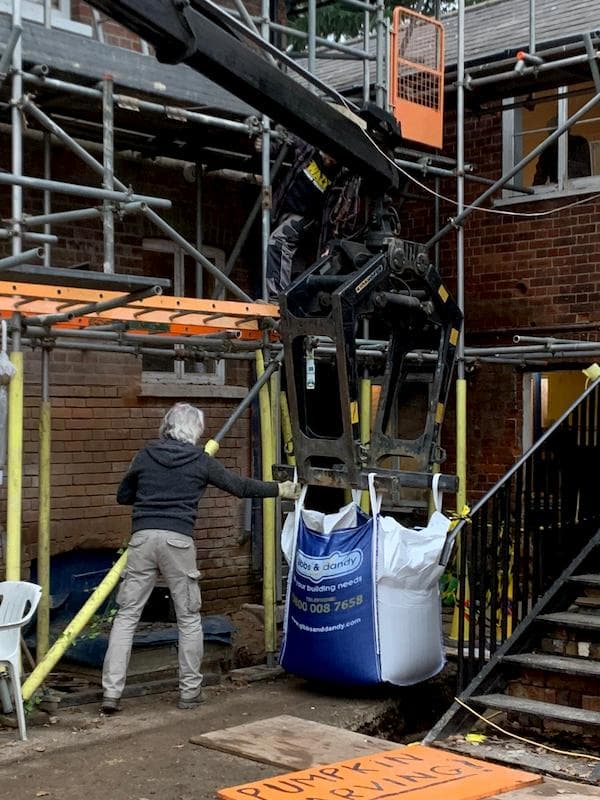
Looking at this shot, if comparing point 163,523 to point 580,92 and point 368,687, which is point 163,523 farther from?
point 580,92

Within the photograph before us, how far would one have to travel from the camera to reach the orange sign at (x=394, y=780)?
5.23 meters

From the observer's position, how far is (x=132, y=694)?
282 inches

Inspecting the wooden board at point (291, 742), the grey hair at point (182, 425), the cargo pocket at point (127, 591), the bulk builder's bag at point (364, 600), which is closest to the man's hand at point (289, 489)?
the bulk builder's bag at point (364, 600)

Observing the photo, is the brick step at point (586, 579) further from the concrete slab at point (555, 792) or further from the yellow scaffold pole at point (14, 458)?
the yellow scaffold pole at point (14, 458)

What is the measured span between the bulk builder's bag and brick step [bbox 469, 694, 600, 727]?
654 millimetres

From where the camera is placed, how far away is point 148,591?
6.89 m

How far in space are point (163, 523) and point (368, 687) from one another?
1720 mm

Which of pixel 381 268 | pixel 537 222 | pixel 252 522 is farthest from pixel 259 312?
pixel 537 222

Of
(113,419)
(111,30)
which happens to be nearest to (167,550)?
(113,419)

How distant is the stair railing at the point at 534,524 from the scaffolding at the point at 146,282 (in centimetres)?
114

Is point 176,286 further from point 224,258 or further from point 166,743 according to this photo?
point 166,743

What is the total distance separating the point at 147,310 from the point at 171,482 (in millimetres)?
1009

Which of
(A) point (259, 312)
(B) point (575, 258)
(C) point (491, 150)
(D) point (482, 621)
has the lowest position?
(D) point (482, 621)

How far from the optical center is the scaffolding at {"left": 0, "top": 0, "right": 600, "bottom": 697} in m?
6.12
